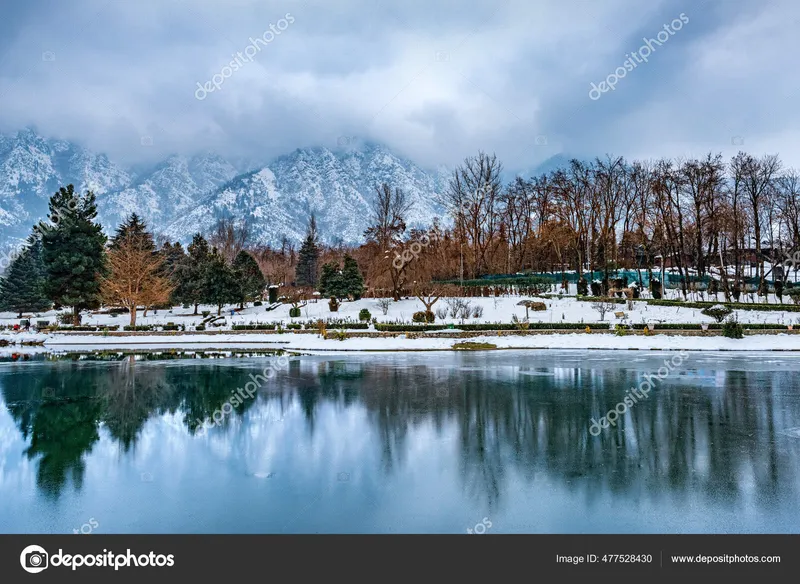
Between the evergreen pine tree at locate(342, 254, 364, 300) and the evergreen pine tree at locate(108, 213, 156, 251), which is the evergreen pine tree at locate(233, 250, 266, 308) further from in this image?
the evergreen pine tree at locate(108, 213, 156, 251)

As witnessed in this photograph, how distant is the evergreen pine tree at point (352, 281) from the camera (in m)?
48.1

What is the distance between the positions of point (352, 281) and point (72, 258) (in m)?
22.7

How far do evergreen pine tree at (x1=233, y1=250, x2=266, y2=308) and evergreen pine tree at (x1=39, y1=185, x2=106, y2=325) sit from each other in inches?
455

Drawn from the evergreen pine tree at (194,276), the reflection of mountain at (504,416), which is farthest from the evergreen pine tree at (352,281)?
the reflection of mountain at (504,416)

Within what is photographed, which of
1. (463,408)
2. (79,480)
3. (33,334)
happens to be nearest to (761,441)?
(463,408)

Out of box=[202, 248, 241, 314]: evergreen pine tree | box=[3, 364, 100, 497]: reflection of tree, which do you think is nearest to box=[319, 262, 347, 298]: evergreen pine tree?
box=[202, 248, 241, 314]: evergreen pine tree

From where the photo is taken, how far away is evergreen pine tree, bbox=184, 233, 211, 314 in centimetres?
4975

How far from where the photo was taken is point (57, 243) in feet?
137

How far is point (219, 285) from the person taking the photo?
4909 centimetres

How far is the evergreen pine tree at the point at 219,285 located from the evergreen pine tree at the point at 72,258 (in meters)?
8.78

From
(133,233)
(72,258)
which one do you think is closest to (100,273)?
(72,258)

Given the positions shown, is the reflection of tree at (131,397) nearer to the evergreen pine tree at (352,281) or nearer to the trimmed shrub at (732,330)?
the evergreen pine tree at (352,281)
